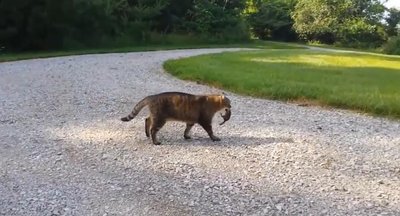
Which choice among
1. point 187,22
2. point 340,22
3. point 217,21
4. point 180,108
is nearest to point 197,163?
point 180,108

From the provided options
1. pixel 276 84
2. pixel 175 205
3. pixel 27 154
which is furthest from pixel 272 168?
pixel 276 84

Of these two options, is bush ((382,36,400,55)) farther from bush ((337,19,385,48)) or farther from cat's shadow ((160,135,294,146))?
cat's shadow ((160,135,294,146))

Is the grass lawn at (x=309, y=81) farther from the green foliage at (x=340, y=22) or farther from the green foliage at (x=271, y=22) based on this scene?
the green foliage at (x=271, y=22)

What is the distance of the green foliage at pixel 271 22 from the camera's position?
4469 cm

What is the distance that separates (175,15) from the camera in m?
30.4

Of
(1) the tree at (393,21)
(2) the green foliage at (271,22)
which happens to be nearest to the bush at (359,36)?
(1) the tree at (393,21)

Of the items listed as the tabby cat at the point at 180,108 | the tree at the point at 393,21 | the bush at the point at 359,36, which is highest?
the tabby cat at the point at 180,108

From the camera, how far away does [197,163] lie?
5.12 m

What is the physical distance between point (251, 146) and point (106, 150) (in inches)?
59.9

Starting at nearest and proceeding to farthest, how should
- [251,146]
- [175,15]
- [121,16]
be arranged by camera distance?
[251,146] < [121,16] < [175,15]

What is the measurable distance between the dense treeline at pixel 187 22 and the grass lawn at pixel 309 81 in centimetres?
755

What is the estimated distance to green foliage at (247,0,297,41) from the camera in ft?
147

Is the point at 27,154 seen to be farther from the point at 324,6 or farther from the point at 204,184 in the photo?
the point at 324,6

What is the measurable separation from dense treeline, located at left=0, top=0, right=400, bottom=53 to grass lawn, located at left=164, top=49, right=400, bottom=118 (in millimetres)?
7553
